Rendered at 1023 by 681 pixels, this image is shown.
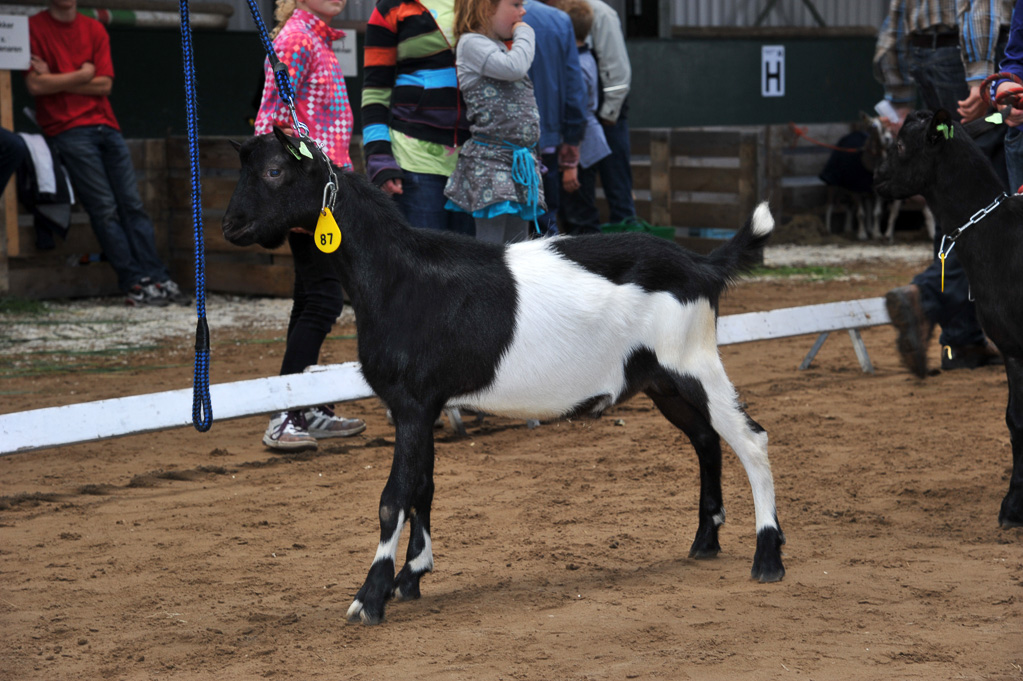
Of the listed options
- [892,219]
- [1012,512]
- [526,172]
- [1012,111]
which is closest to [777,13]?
[892,219]

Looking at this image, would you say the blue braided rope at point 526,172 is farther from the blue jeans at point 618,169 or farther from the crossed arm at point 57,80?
the crossed arm at point 57,80

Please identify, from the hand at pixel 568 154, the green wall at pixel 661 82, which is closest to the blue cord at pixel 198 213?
the hand at pixel 568 154

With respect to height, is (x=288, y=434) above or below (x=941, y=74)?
below

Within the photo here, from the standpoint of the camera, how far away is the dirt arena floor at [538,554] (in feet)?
11.0

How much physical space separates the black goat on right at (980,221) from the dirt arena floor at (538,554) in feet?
1.61

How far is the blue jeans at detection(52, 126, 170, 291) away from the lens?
9734mm

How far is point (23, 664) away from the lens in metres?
3.36

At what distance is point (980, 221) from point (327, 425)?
11.0 ft

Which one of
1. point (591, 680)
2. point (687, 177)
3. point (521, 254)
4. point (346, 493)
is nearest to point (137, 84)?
point (687, 177)

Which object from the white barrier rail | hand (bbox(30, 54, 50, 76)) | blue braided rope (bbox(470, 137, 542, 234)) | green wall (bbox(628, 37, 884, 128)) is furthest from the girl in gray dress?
green wall (bbox(628, 37, 884, 128))

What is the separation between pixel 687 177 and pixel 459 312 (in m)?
9.79

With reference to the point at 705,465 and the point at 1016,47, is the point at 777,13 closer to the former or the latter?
the point at 1016,47

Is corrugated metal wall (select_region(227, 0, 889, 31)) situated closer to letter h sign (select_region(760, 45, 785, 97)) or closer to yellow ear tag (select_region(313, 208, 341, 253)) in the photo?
letter h sign (select_region(760, 45, 785, 97))

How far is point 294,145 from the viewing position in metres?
3.72
